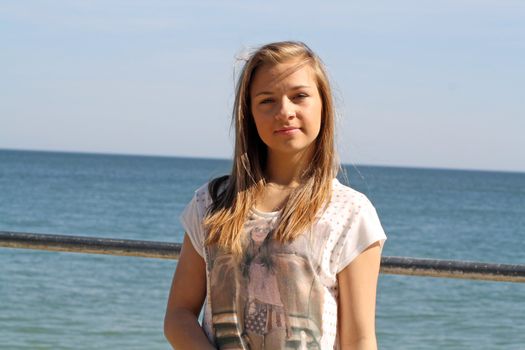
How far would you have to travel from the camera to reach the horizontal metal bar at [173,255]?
112 inches

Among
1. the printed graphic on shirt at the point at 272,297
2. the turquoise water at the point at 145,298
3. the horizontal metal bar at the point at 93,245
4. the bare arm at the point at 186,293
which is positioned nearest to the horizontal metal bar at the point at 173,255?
the horizontal metal bar at the point at 93,245

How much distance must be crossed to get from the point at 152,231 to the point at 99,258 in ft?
42.0

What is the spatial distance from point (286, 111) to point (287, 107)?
0.04ft

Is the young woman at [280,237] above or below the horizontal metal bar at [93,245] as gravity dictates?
above

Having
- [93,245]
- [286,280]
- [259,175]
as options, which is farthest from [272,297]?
[93,245]

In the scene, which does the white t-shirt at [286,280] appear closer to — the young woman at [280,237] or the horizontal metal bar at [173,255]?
the young woman at [280,237]

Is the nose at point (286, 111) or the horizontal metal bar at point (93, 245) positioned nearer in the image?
the nose at point (286, 111)

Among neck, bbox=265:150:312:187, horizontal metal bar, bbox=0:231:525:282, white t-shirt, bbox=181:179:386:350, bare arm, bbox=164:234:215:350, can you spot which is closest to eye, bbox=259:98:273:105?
neck, bbox=265:150:312:187

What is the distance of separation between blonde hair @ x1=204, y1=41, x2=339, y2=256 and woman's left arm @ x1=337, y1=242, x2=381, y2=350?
0.14 metres

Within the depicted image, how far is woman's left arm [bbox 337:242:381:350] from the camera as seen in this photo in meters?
2.24

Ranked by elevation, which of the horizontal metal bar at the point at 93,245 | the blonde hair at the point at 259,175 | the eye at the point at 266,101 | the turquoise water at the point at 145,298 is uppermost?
the eye at the point at 266,101

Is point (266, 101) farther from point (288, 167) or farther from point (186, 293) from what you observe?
point (186, 293)

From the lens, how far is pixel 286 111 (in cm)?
228

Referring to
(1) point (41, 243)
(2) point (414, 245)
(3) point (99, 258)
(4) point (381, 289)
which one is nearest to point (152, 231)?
(2) point (414, 245)
